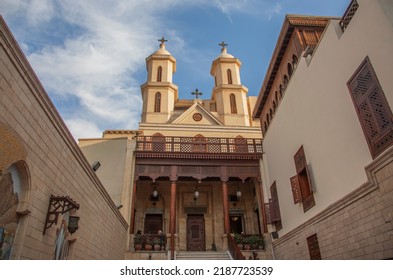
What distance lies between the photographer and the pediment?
21422 mm

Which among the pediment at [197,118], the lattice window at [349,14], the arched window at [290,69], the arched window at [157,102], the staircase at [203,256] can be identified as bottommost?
the staircase at [203,256]

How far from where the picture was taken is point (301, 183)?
10.3m

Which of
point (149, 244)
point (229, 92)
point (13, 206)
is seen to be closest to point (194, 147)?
point (149, 244)

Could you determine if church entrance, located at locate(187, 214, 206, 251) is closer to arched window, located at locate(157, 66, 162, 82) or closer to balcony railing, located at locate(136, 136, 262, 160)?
balcony railing, located at locate(136, 136, 262, 160)

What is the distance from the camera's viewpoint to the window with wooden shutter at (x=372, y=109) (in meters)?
6.14

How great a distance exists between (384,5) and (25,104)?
6978mm

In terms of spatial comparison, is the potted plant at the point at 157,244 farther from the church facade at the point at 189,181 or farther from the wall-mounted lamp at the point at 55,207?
the wall-mounted lamp at the point at 55,207

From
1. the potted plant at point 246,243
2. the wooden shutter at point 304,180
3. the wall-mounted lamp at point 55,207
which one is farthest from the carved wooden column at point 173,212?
the wall-mounted lamp at point 55,207

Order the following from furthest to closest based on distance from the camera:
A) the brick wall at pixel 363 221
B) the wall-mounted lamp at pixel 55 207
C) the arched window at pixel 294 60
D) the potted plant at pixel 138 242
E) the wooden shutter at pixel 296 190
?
the potted plant at pixel 138 242, the arched window at pixel 294 60, the wooden shutter at pixel 296 190, the brick wall at pixel 363 221, the wall-mounted lamp at pixel 55 207

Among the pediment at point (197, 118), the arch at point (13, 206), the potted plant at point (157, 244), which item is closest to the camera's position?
the arch at point (13, 206)

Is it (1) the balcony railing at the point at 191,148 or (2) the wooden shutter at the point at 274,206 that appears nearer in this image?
(2) the wooden shutter at the point at 274,206

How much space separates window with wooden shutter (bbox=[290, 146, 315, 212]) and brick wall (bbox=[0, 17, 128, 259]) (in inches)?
268

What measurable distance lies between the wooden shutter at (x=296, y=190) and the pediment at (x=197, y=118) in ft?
37.0

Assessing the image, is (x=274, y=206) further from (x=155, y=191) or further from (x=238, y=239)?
(x=155, y=191)
